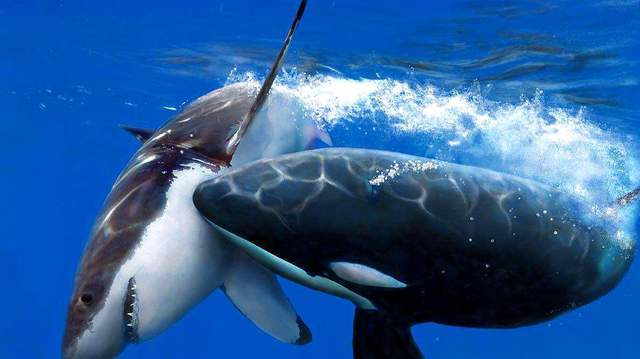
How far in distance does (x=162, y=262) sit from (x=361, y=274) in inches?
52.0

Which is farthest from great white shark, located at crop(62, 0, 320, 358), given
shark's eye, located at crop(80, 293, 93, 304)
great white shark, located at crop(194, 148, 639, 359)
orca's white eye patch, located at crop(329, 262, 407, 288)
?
orca's white eye patch, located at crop(329, 262, 407, 288)

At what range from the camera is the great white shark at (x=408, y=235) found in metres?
4.05

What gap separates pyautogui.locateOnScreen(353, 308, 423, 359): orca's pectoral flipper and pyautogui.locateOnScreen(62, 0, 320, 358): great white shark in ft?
1.43

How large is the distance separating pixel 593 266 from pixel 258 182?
2640 millimetres

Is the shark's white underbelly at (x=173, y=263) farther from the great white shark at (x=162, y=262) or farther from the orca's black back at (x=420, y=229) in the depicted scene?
the orca's black back at (x=420, y=229)

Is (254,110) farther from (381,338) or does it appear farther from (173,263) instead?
(381,338)

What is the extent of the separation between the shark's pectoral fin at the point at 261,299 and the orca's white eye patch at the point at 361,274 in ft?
3.03

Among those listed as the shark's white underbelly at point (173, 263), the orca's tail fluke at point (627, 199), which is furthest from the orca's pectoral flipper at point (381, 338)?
the orca's tail fluke at point (627, 199)

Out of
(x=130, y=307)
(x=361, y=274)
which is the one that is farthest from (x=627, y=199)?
(x=130, y=307)

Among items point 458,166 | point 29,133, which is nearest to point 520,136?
point 458,166

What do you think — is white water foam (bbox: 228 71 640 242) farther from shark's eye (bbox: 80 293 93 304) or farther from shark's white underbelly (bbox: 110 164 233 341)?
shark's eye (bbox: 80 293 93 304)

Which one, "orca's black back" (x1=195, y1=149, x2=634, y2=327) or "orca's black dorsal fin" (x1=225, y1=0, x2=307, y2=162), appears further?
"orca's black dorsal fin" (x1=225, y1=0, x2=307, y2=162)

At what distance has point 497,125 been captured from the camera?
18.5m

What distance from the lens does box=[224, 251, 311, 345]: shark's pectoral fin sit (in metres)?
4.88
